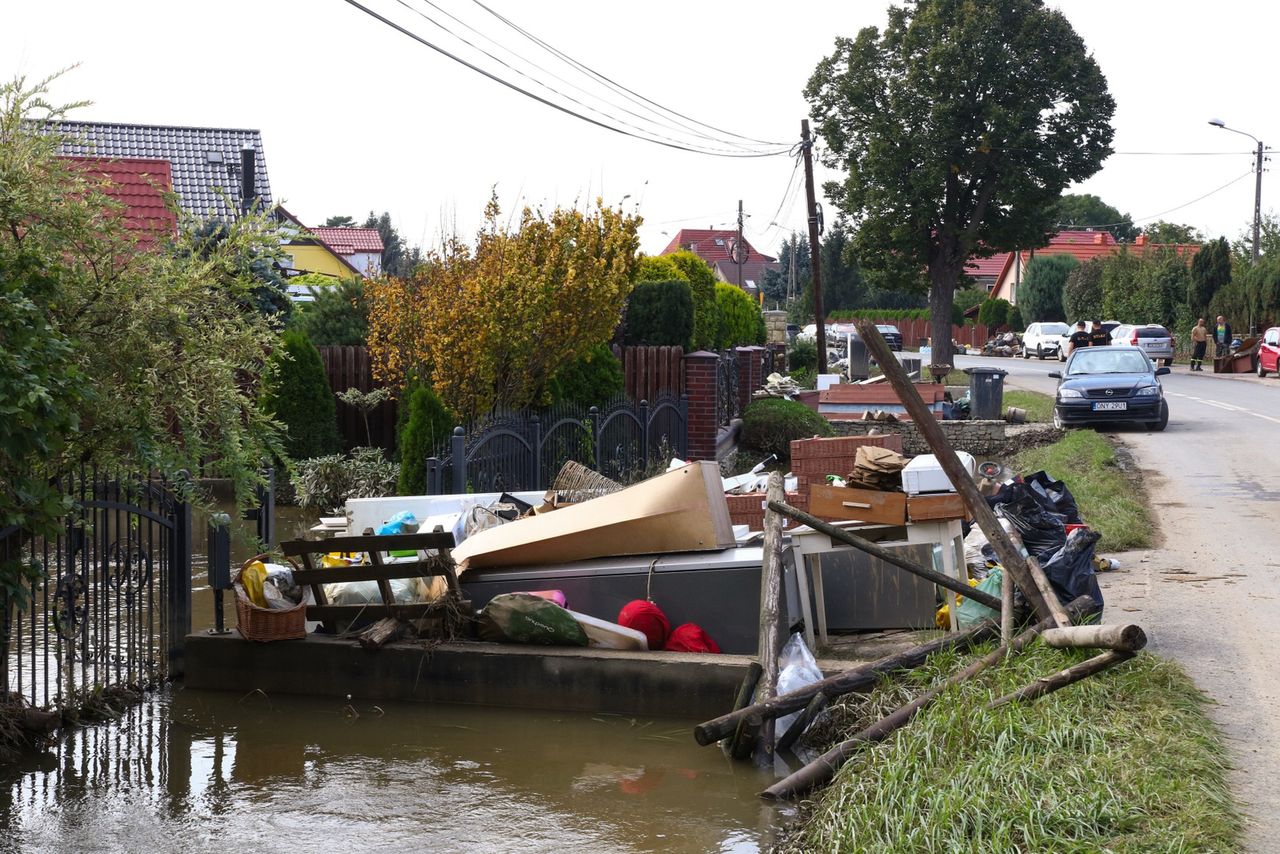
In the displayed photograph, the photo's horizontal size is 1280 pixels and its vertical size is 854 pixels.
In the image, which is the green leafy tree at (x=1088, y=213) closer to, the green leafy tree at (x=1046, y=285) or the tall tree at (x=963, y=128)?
the green leafy tree at (x=1046, y=285)

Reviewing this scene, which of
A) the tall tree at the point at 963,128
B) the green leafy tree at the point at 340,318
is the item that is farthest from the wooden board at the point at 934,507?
the tall tree at the point at 963,128

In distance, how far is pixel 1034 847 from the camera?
434cm

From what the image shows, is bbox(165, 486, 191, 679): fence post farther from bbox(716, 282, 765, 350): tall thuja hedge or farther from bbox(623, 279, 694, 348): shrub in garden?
bbox(716, 282, 765, 350): tall thuja hedge

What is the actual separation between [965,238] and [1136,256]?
16.7 m

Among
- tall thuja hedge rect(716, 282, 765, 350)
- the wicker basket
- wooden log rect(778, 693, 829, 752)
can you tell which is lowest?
wooden log rect(778, 693, 829, 752)

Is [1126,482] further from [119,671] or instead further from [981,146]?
[981,146]

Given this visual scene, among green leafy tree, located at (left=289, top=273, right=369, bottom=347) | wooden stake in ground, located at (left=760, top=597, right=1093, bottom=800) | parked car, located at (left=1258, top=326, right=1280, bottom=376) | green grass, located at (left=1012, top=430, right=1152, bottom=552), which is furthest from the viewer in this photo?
parked car, located at (left=1258, top=326, right=1280, bottom=376)

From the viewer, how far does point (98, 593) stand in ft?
23.1

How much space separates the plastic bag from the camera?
6.59 m

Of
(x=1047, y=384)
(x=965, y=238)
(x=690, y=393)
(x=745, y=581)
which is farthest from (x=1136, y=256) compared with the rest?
→ (x=745, y=581)

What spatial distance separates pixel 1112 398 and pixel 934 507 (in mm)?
14993

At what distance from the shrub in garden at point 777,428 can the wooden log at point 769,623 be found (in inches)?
551

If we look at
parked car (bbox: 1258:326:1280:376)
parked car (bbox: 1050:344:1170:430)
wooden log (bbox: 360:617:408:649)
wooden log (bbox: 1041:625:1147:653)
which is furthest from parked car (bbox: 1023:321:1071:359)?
wooden log (bbox: 1041:625:1147:653)

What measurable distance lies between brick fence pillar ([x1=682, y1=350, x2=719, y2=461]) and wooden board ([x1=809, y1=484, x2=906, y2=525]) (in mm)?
9791
